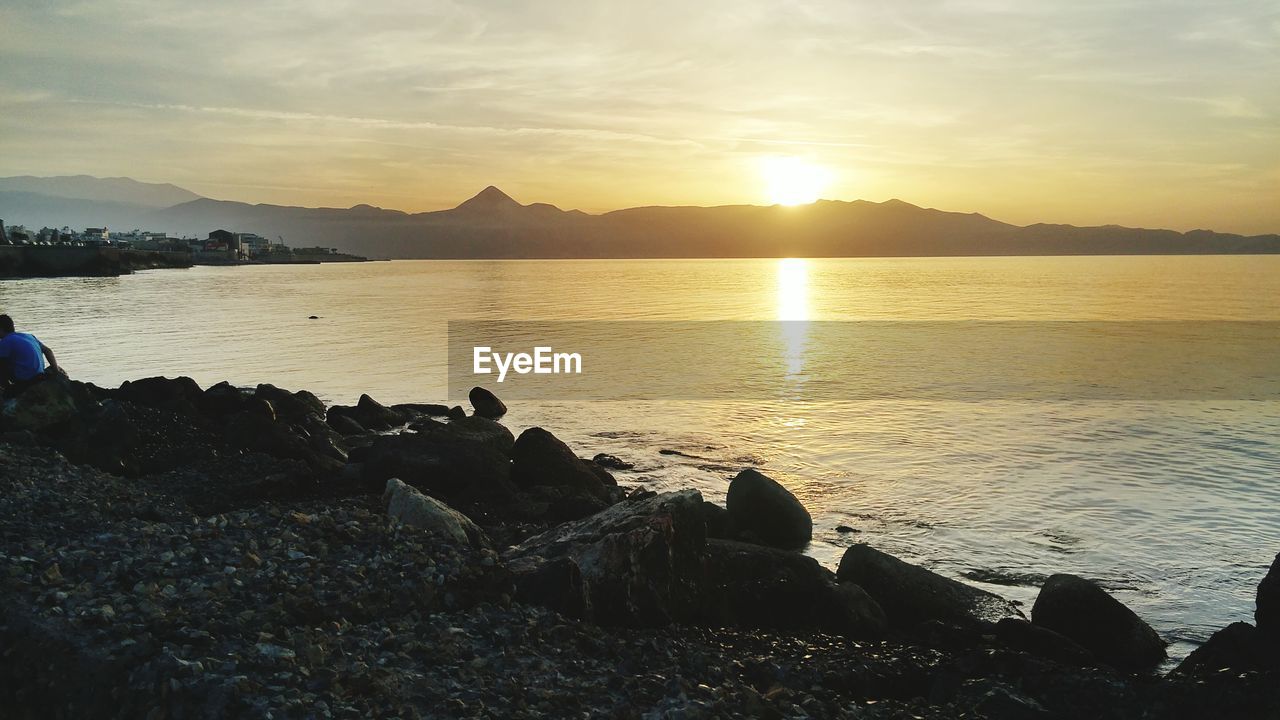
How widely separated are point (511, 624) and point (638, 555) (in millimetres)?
1746

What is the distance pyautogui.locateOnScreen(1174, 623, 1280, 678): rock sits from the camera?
7.45 metres

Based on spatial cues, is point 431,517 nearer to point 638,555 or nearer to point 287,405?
point 638,555

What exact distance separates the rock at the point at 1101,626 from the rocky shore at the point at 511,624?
0.03 m

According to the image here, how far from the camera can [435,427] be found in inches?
585

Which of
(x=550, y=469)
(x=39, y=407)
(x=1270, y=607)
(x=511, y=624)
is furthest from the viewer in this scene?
(x=39, y=407)

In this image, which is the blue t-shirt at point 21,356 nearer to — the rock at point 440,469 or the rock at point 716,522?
the rock at point 440,469

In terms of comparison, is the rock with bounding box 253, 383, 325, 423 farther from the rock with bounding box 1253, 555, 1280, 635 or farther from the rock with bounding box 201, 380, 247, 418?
the rock with bounding box 1253, 555, 1280, 635

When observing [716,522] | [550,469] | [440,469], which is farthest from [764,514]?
[440,469]

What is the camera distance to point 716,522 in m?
12.2

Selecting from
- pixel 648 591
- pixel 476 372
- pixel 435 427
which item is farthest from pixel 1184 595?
pixel 476 372

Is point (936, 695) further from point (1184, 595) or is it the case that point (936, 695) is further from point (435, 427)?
point (435, 427)

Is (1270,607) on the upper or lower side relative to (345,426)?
upper

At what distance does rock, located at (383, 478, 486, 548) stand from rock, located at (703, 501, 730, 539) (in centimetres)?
392

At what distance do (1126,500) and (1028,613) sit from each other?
22.4ft
